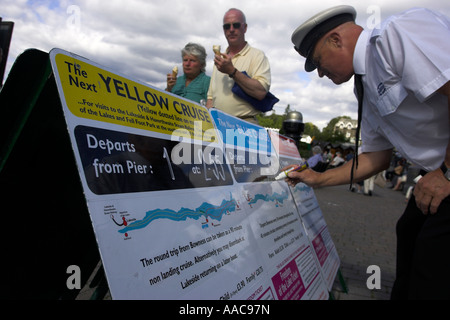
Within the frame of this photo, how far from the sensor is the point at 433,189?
161 cm

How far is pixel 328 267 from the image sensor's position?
2.86 m

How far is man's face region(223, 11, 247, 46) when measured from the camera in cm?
321

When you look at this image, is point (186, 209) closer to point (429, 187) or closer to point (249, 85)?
point (429, 187)

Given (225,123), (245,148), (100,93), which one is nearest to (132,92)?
(100,93)

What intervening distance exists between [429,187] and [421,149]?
0.88 feet

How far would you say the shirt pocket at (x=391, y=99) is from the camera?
5.24 feet

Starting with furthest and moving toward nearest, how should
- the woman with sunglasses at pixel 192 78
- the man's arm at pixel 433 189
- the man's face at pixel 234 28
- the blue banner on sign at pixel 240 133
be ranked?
1. the woman with sunglasses at pixel 192 78
2. the man's face at pixel 234 28
3. the blue banner on sign at pixel 240 133
4. the man's arm at pixel 433 189

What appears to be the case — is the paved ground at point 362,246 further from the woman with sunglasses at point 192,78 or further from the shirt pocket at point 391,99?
the woman with sunglasses at point 192,78

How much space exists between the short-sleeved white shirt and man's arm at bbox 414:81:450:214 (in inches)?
7.3

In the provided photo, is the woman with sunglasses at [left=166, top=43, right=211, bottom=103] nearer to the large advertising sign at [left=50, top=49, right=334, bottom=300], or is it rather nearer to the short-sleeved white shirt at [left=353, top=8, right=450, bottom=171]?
the large advertising sign at [left=50, top=49, right=334, bottom=300]

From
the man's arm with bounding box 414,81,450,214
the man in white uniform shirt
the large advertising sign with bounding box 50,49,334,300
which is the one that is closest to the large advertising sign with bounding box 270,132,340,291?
the large advertising sign with bounding box 50,49,334,300

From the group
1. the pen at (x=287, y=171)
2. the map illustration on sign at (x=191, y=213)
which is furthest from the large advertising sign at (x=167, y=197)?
the pen at (x=287, y=171)

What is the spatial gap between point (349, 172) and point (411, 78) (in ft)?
3.81

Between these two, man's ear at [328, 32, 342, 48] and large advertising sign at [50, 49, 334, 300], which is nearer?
large advertising sign at [50, 49, 334, 300]
